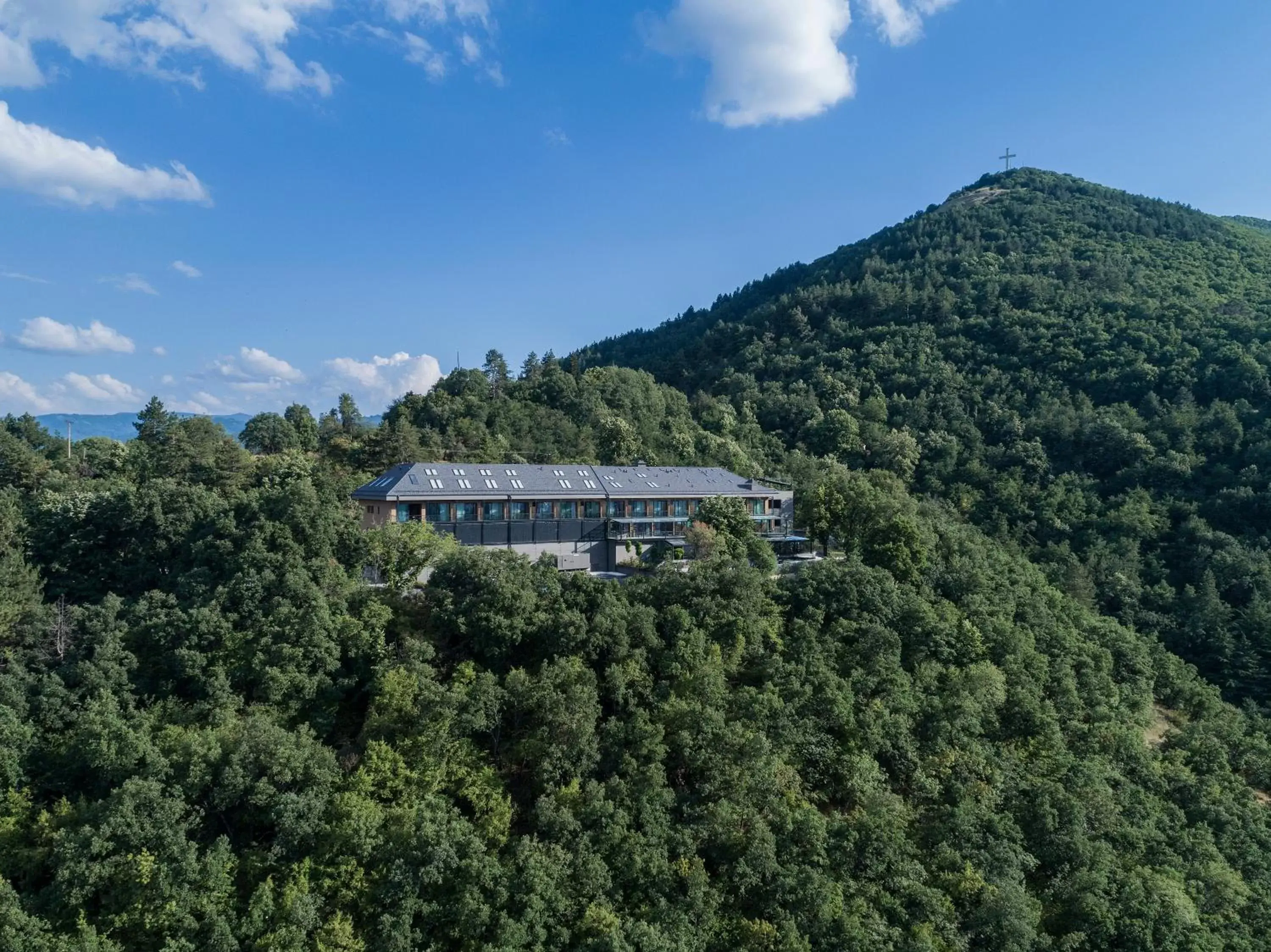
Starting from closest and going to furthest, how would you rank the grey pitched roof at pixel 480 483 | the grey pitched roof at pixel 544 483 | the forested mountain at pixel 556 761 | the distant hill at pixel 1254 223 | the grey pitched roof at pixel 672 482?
the forested mountain at pixel 556 761 < the grey pitched roof at pixel 480 483 < the grey pitched roof at pixel 544 483 < the grey pitched roof at pixel 672 482 < the distant hill at pixel 1254 223

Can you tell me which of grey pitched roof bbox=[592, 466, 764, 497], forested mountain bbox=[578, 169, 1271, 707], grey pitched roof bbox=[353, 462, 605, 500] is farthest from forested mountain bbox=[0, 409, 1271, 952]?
forested mountain bbox=[578, 169, 1271, 707]

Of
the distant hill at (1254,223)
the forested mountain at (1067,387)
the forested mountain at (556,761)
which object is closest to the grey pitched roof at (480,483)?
the forested mountain at (556,761)

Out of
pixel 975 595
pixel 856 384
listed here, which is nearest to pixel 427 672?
pixel 975 595

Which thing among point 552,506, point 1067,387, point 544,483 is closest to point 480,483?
point 544,483

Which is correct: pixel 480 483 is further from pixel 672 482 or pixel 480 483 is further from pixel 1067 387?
pixel 1067 387

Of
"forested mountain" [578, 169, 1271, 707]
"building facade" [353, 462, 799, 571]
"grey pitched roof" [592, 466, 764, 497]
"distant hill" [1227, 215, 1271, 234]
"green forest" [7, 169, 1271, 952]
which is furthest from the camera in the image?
"distant hill" [1227, 215, 1271, 234]

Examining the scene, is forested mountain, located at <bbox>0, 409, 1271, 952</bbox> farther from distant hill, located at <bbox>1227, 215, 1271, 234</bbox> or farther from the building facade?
distant hill, located at <bbox>1227, 215, 1271, 234</bbox>

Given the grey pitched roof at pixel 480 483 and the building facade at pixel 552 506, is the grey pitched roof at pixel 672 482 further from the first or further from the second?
the grey pitched roof at pixel 480 483
